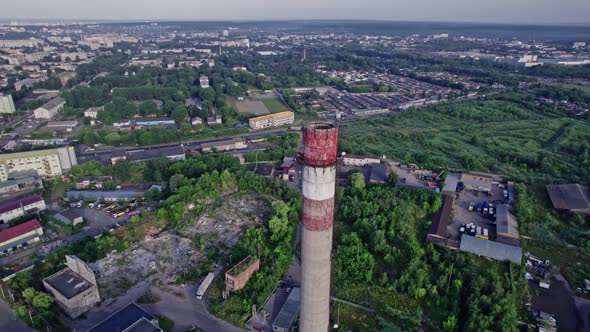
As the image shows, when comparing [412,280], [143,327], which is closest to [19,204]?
[143,327]

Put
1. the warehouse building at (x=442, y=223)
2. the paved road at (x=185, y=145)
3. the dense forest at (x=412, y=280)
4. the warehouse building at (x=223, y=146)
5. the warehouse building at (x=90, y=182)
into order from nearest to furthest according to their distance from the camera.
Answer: the dense forest at (x=412, y=280) → the warehouse building at (x=442, y=223) → the warehouse building at (x=90, y=182) → the paved road at (x=185, y=145) → the warehouse building at (x=223, y=146)

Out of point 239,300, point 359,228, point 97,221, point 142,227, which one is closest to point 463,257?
point 359,228

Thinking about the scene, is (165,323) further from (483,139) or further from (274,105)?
(274,105)

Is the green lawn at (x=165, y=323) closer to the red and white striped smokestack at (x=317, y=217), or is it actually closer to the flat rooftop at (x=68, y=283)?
the flat rooftop at (x=68, y=283)

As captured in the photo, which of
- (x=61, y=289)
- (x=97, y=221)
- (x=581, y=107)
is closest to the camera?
(x=61, y=289)

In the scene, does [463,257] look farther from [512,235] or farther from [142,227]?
[142,227]

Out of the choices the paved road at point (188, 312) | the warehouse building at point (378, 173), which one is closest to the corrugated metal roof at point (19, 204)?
A: the paved road at point (188, 312)

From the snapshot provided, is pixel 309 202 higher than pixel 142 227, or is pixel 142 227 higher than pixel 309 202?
pixel 309 202
